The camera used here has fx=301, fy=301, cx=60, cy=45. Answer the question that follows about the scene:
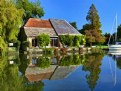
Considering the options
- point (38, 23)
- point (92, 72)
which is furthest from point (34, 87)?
point (38, 23)

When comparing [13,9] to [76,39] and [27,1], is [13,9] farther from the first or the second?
[27,1]

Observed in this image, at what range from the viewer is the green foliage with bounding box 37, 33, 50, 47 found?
47906 mm

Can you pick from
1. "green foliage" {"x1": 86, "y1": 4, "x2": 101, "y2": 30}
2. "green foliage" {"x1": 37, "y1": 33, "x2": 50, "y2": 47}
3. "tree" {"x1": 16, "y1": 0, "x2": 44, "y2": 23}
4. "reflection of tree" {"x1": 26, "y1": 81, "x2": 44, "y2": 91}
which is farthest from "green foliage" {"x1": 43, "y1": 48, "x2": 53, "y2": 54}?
"reflection of tree" {"x1": 26, "y1": 81, "x2": 44, "y2": 91}

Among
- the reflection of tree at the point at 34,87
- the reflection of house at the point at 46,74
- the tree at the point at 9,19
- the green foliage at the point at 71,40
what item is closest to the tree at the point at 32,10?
the green foliage at the point at 71,40

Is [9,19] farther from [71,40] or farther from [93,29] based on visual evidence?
[93,29]

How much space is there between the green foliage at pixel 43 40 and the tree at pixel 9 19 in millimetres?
13407

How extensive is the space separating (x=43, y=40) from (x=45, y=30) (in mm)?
4357

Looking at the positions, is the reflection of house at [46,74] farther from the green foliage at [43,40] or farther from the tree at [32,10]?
the tree at [32,10]

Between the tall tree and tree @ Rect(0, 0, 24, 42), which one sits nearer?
tree @ Rect(0, 0, 24, 42)

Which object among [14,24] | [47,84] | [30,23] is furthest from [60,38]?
[47,84]

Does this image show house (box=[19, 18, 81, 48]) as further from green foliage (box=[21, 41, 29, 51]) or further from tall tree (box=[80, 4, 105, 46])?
tall tree (box=[80, 4, 105, 46])

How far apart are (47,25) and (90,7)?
18992mm

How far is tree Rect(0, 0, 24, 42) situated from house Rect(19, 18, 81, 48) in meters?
13.6

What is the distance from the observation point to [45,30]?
2045 inches
